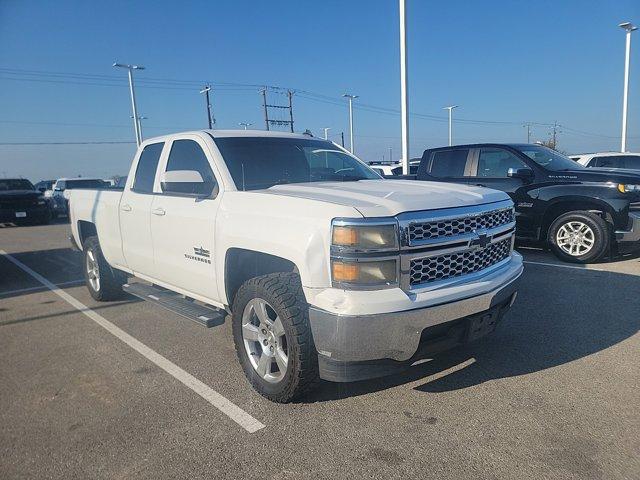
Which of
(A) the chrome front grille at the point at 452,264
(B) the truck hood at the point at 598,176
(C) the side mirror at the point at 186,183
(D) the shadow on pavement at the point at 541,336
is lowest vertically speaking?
(D) the shadow on pavement at the point at 541,336

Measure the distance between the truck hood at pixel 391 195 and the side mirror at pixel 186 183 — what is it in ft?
1.79

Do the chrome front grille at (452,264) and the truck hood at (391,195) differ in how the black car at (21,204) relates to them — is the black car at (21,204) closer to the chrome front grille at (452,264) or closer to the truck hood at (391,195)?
the truck hood at (391,195)

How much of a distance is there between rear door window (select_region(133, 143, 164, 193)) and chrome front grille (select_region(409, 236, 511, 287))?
307cm

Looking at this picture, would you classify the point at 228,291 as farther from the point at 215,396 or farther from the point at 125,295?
the point at 125,295

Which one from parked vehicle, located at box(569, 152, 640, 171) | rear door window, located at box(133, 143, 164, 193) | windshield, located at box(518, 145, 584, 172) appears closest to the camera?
rear door window, located at box(133, 143, 164, 193)

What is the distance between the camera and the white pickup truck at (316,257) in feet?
9.08

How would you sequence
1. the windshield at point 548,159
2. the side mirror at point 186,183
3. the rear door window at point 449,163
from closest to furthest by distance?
the side mirror at point 186,183 → the windshield at point 548,159 → the rear door window at point 449,163

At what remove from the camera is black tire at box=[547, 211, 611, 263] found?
23.3 ft

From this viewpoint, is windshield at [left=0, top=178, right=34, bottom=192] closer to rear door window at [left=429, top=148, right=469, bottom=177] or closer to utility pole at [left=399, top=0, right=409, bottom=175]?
utility pole at [left=399, top=0, right=409, bottom=175]

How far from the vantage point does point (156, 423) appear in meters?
3.11

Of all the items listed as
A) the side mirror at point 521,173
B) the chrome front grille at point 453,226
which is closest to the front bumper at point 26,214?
the side mirror at point 521,173

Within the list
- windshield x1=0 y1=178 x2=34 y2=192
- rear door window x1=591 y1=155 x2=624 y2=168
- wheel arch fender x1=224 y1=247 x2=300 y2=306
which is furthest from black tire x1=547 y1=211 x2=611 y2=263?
windshield x1=0 y1=178 x2=34 y2=192

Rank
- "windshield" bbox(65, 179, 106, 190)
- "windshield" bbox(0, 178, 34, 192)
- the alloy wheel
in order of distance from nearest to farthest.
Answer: the alloy wheel
"windshield" bbox(0, 178, 34, 192)
"windshield" bbox(65, 179, 106, 190)

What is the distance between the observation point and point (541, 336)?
433 cm
